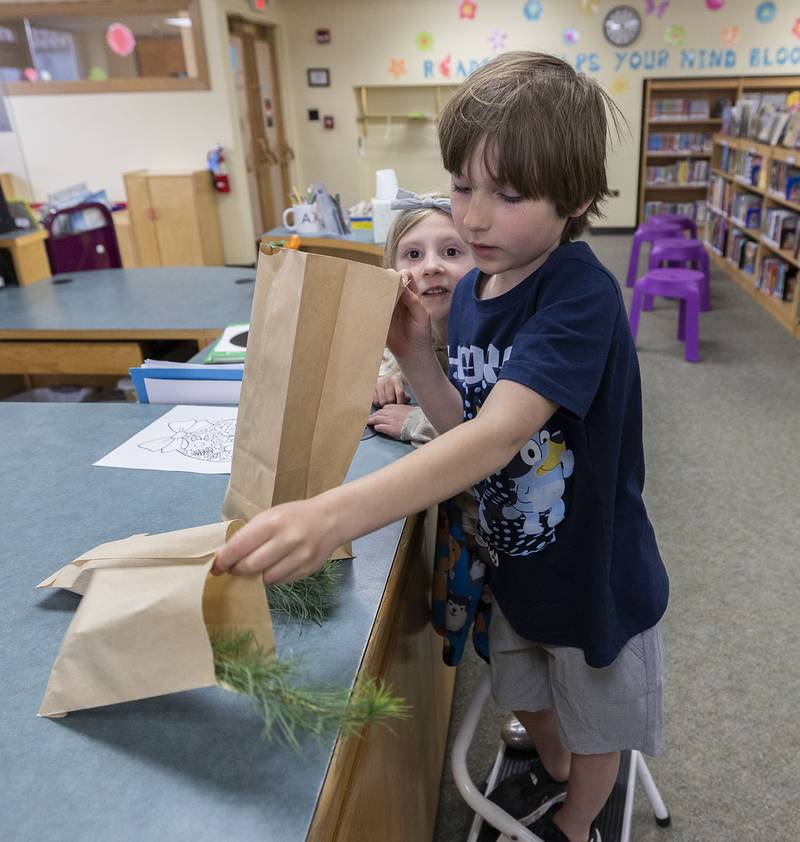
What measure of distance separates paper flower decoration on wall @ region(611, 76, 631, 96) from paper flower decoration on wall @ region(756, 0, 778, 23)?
138 cm

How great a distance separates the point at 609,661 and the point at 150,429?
0.84 meters

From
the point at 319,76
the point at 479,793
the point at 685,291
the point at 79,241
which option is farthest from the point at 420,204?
the point at 319,76

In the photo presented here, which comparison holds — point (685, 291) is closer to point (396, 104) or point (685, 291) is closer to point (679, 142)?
point (679, 142)

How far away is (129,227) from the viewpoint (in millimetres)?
6020

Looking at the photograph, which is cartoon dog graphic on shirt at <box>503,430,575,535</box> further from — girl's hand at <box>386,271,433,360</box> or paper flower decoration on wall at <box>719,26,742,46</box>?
paper flower decoration on wall at <box>719,26,742,46</box>

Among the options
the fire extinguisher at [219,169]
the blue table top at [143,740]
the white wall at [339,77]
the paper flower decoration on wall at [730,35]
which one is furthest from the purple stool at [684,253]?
the blue table top at [143,740]

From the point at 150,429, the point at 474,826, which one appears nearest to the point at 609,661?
the point at 474,826

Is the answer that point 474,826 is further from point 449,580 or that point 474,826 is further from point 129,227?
point 129,227

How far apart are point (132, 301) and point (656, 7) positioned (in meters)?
7.09

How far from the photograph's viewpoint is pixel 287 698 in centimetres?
56

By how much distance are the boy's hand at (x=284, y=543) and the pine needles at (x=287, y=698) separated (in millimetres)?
88

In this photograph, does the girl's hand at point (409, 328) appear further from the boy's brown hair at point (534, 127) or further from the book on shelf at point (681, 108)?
the book on shelf at point (681, 108)

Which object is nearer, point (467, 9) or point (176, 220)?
point (176, 220)

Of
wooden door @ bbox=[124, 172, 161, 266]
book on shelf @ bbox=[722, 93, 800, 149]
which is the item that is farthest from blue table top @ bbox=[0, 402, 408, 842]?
wooden door @ bbox=[124, 172, 161, 266]
